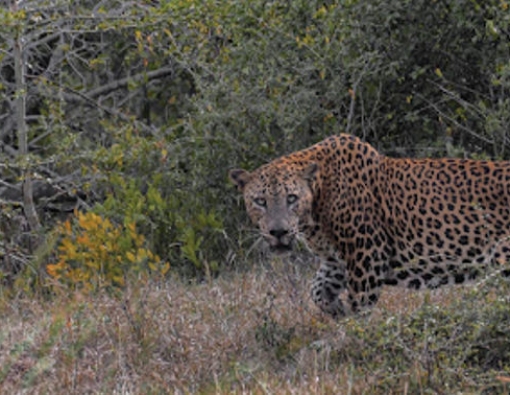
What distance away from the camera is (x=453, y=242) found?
A: 7.16 metres

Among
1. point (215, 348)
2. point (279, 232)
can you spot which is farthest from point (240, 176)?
point (215, 348)

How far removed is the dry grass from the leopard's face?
11.0 inches

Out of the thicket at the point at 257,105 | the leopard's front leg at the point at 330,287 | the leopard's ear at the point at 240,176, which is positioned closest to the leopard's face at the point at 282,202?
the leopard's ear at the point at 240,176

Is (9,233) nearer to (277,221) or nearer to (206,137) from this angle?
(206,137)

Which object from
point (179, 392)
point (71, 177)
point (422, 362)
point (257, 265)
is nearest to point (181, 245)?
point (257, 265)

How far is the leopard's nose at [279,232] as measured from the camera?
7.00m

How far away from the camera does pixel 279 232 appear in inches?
275

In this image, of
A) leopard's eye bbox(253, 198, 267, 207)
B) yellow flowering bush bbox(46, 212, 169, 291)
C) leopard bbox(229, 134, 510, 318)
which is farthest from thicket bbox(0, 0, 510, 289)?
leopard's eye bbox(253, 198, 267, 207)

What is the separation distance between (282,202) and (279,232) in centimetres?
21

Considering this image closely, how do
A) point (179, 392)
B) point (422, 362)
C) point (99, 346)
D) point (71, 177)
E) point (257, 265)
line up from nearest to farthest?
point (422, 362) < point (179, 392) < point (99, 346) < point (257, 265) < point (71, 177)

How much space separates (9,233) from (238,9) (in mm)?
2835

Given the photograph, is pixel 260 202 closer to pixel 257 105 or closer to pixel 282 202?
pixel 282 202

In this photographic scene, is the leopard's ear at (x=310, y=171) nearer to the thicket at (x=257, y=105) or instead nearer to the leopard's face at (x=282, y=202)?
the leopard's face at (x=282, y=202)

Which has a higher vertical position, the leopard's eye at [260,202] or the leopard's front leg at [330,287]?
the leopard's eye at [260,202]
